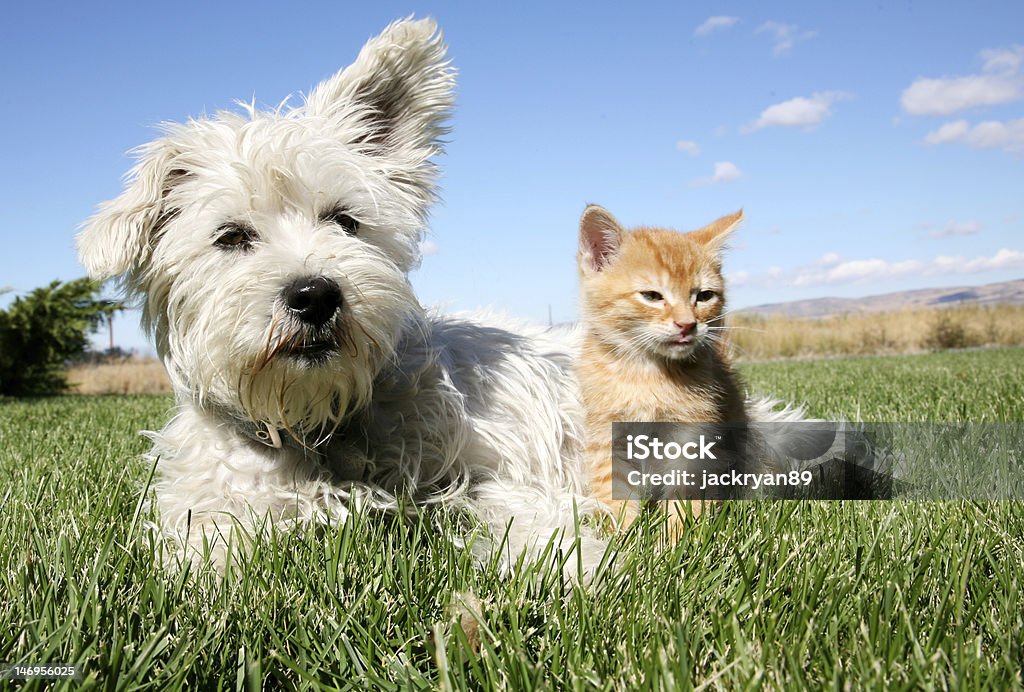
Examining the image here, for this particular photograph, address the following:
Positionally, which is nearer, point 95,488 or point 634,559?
point 634,559

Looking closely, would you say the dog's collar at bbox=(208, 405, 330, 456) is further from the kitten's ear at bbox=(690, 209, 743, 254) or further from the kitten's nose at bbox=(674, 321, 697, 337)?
the kitten's ear at bbox=(690, 209, 743, 254)

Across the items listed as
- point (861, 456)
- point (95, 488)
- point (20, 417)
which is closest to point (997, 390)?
point (861, 456)

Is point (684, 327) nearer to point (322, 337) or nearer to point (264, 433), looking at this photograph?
point (322, 337)

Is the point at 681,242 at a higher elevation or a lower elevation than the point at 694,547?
higher

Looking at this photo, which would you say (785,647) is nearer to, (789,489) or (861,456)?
(789,489)

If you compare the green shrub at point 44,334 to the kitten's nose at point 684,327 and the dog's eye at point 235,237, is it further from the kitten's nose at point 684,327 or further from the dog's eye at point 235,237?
the kitten's nose at point 684,327

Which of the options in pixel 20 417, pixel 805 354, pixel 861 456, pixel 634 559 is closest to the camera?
pixel 634 559

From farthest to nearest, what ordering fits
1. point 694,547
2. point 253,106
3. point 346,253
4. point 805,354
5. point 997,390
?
point 805,354 < point 997,390 < point 253,106 < point 346,253 < point 694,547

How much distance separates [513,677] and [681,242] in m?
2.34

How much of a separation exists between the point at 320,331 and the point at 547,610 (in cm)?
112

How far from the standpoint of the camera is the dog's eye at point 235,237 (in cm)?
274

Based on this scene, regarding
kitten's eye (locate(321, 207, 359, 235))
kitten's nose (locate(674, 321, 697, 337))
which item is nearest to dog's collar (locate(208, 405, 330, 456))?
kitten's eye (locate(321, 207, 359, 235))

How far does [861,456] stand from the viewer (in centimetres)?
388

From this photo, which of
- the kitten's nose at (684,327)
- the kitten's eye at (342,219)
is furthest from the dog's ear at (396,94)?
the kitten's nose at (684,327)
